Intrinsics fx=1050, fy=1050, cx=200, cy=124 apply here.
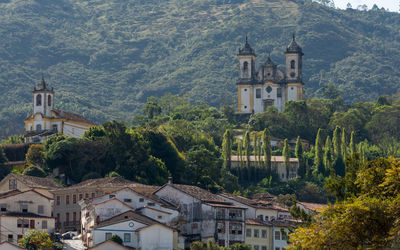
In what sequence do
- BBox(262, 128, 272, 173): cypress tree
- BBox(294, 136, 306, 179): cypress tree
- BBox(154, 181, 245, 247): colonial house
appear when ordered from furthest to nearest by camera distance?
1. BBox(294, 136, 306, 179): cypress tree
2. BBox(262, 128, 272, 173): cypress tree
3. BBox(154, 181, 245, 247): colonial house

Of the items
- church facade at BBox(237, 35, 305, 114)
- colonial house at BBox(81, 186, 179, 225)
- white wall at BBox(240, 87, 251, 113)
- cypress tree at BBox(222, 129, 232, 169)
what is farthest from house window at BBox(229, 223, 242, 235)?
white wall at BBox(240, 87, 251, 113)

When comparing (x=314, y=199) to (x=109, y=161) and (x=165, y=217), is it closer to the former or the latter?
(x=109, y=161)

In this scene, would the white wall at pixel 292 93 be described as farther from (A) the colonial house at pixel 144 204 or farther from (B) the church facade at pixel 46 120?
(A) the colonial house at pixel 144 204

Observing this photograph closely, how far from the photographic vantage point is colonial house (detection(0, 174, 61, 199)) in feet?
285

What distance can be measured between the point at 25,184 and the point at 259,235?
20066 millimetres

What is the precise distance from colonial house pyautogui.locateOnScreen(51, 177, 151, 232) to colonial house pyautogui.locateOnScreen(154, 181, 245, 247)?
417 cm

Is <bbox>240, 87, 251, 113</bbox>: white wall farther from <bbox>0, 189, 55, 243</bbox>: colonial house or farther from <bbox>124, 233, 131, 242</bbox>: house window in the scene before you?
<bbox>124, 233, 131, 242</bbox>: house window

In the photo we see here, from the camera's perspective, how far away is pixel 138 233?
75125 mm

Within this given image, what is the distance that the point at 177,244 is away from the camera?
77938 mm

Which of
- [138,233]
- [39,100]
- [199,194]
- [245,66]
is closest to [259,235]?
[199,194]

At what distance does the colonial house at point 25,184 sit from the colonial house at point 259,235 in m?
16.7

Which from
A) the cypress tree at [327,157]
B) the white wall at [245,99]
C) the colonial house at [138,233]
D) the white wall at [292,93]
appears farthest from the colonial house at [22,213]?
the white wall at [292,93]

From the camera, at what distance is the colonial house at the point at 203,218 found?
85250 mm

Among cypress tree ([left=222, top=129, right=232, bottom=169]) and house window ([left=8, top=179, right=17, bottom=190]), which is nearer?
house window ([left=8, top=179, right=17, bottom=190])
